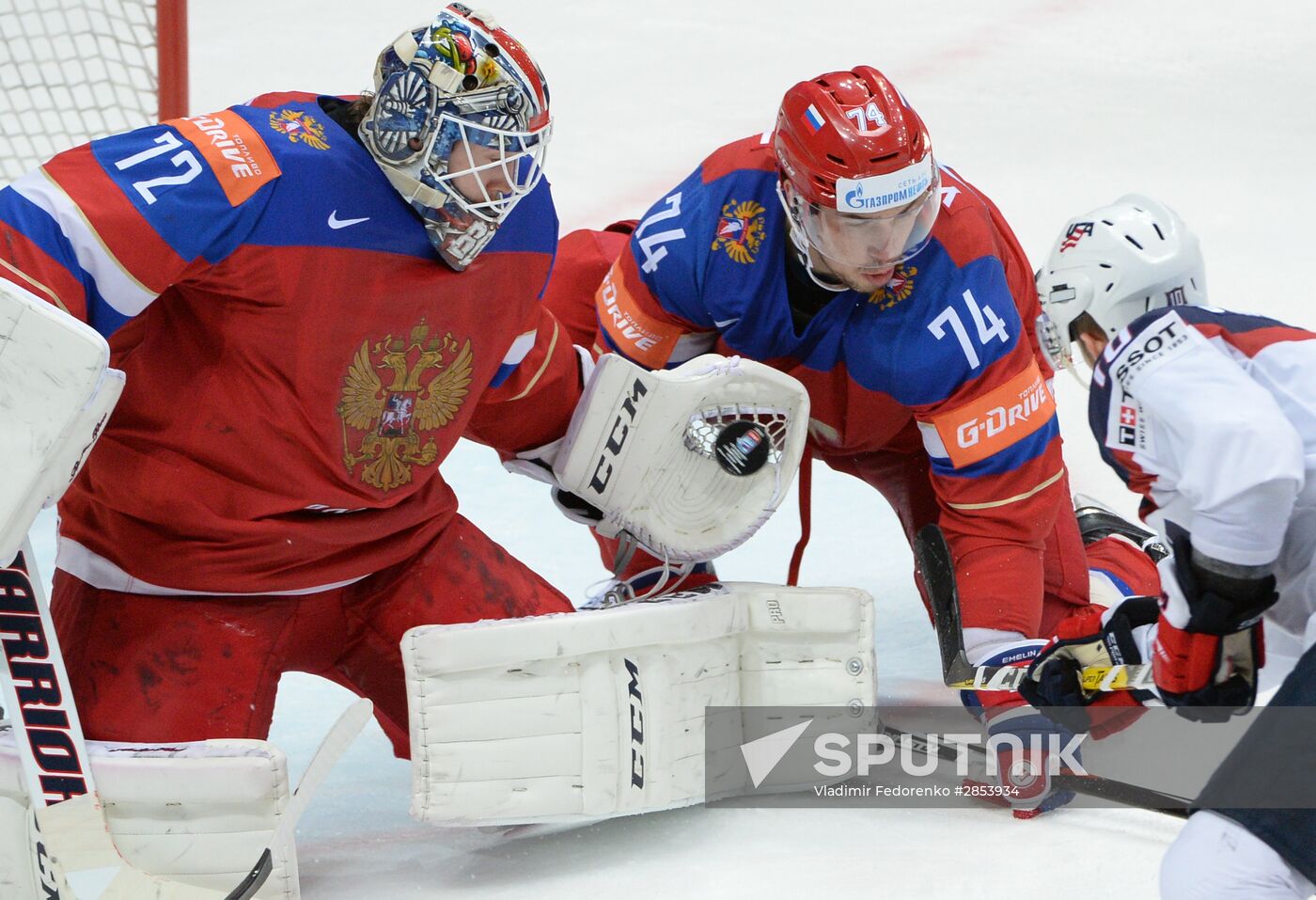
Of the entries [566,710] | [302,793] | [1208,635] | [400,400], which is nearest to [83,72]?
[400,400]

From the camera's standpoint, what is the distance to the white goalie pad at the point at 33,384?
180 centimetres

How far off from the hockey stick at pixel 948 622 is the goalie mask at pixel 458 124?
96cm

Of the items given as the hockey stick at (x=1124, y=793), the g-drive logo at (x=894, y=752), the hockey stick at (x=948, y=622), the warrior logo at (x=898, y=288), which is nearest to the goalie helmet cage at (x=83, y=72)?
the warrior logo at (x=898, y=288)

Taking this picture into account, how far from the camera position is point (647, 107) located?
18.4 ft

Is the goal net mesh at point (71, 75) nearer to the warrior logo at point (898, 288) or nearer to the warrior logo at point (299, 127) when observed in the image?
the warrior logo at point (299, 127)

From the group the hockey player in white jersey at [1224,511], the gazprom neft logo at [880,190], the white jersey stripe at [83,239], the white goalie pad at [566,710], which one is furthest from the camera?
the gazprom neft logo at [880,190]

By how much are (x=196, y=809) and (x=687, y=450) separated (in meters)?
0.98

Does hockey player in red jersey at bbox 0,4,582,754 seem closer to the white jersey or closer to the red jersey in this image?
the red jersey

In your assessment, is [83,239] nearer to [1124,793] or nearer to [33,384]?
[33,384]

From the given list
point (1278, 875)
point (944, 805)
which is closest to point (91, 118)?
point (944, 805)

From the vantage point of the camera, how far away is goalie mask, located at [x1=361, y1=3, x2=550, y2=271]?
7.07 ft

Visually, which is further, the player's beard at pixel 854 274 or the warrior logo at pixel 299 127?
the player's beard at pixel 854 274

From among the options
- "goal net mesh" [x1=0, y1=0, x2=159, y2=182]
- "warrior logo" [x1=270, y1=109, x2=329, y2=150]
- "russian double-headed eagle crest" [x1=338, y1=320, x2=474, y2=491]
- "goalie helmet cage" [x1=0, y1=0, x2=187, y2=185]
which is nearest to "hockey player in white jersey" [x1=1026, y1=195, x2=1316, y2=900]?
"russian double-headed eagle crest" [x1=338, y1=320, x2=474, y2=491]

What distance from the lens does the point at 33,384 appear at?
71.1 inches
